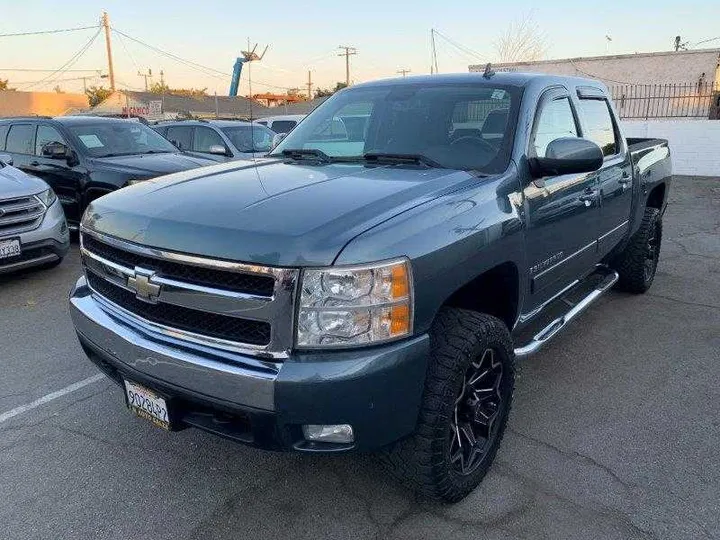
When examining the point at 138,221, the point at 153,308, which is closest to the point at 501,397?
the point at 153,308

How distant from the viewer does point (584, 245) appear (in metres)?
3.84

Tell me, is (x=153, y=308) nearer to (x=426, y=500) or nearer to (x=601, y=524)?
(x=426, y=500)

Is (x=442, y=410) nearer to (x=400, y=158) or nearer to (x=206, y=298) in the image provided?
(x=206, y=298)

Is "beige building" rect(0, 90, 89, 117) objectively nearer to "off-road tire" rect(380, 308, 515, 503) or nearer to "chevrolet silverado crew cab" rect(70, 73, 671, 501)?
"chevrolet silverado crew cab" rect(70, 73, 671, 501)

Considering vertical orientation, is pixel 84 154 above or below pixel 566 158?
below

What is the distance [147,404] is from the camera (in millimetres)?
2533

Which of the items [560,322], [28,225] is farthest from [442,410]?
[28,225]

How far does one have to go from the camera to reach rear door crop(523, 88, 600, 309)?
312 cm

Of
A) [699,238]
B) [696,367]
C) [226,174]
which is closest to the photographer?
[226,174]

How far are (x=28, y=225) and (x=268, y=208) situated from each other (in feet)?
15.2

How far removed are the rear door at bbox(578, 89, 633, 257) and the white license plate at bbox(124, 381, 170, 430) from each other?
10.1ft

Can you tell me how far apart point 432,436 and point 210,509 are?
3.54 feet

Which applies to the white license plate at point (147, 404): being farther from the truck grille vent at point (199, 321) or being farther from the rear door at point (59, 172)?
the rear door at point (59, 172)

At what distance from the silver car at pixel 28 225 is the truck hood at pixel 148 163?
44.4 inches
